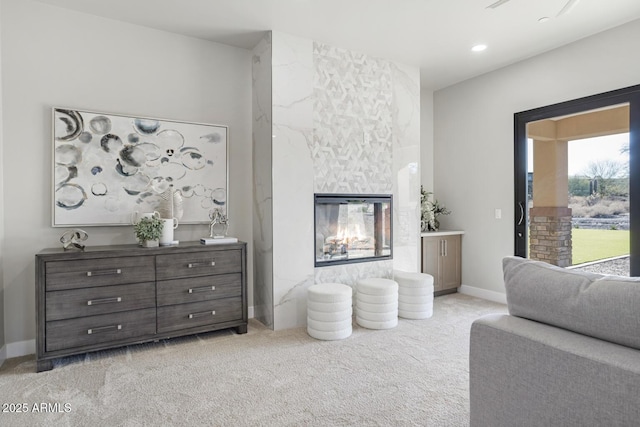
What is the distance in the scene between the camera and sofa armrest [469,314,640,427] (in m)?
1.02

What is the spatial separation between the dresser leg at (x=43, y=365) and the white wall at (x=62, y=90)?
52cm

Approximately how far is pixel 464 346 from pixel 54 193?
11.7 feet

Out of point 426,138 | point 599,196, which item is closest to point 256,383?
point 599,196

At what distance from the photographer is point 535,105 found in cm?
410

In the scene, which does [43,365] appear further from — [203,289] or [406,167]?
[406,167]

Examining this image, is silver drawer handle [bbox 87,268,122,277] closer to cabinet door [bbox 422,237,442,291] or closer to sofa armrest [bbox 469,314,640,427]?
sofa armrest [bbox 469,314,640,427]

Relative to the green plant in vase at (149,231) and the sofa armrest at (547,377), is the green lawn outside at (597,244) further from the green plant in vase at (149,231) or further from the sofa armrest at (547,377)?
the green plant in vase at (149,231)

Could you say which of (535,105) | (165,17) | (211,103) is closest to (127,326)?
(211,103)

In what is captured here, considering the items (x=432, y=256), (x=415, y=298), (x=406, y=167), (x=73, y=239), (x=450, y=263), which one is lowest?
(x=415, y=298)

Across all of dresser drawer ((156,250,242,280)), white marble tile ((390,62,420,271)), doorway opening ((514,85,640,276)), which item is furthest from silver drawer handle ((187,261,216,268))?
doorway opening ((514,85,640,276))

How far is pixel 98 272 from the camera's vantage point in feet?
8.95

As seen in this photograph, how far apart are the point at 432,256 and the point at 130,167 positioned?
11.7 feet

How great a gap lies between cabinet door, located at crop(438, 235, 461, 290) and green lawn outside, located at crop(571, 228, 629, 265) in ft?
4.39

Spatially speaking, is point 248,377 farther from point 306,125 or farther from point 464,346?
point 306,125
